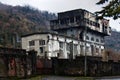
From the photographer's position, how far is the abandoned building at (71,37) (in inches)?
2737

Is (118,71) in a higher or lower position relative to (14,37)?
lower

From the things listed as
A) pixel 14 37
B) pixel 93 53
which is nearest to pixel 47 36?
pixel 93 53

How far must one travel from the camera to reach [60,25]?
82000mm

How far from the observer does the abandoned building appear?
69.5 meters

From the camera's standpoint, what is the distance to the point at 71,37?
Result: 2968 inches

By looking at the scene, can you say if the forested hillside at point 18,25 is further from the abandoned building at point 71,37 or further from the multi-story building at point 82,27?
the abandoned building at point 71,37

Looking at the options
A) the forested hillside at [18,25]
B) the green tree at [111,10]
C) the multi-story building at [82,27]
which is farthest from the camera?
the forested hillside at [18,25]

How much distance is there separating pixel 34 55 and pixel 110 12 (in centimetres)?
2810

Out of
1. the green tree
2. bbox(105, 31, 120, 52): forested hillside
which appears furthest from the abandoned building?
bbox(105, 31, 120, 52): forested hillside

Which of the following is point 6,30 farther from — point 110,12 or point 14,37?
point 110,12

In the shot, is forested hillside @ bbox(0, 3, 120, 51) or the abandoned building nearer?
the abandoned building

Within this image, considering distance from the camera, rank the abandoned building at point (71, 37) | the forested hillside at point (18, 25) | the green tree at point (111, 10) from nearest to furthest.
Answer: the green tree at point (111, 10) → the abandoned building at point (71, 37) → the forested hillside at point (18, 25)

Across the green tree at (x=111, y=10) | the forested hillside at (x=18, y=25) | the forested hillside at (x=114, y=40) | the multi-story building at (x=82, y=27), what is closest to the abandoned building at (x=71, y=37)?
the multi-story building at (x=82, y=27)

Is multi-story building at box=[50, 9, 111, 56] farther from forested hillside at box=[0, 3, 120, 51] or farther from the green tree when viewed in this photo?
the green tree
